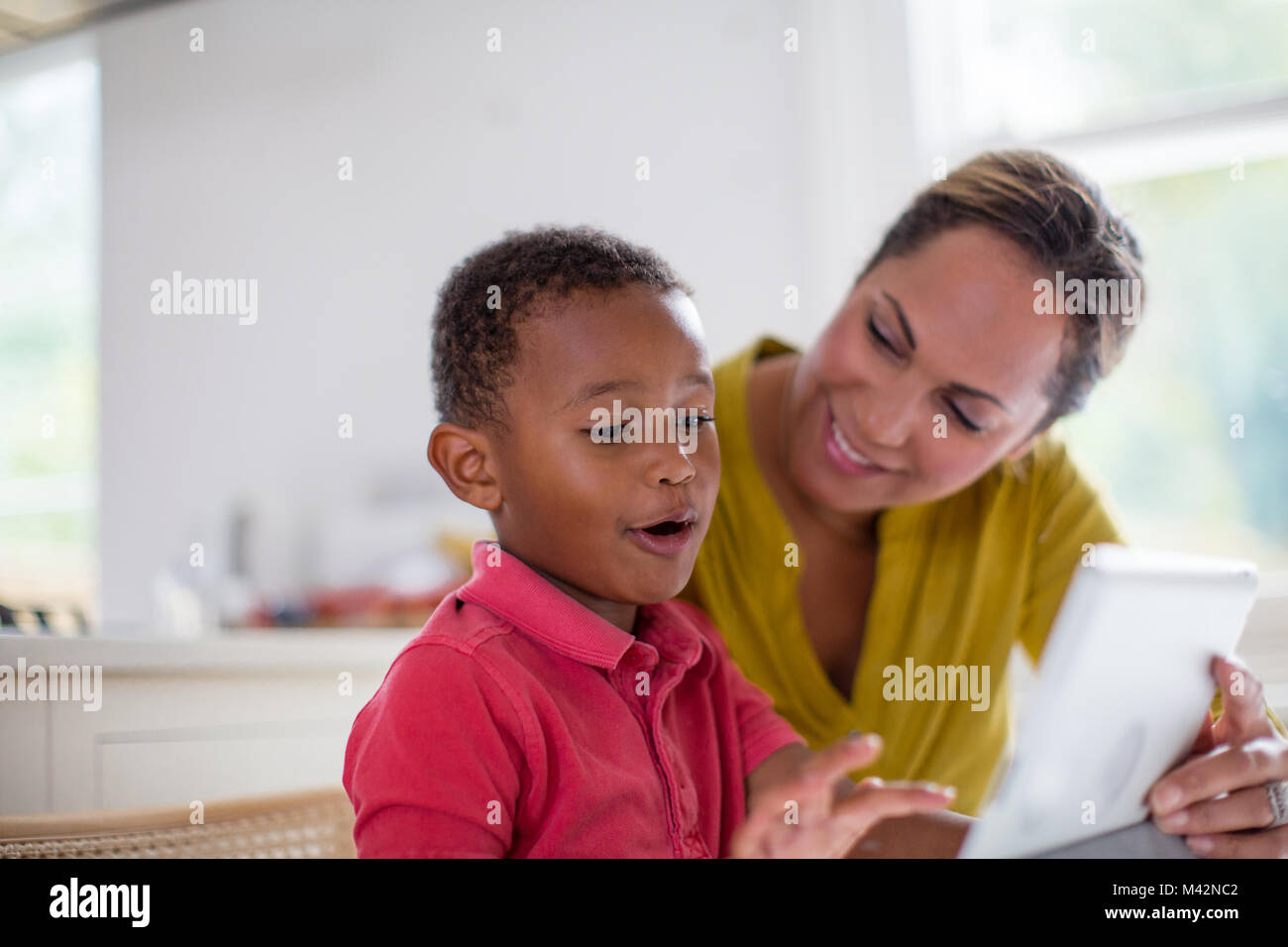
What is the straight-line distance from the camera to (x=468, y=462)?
0.66 meters

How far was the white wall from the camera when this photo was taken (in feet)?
5.69

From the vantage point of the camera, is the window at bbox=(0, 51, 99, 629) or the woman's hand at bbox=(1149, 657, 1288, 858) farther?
the window at bbox=(0, 51, 99, 629)

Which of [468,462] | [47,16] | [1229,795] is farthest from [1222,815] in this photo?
[47,16]

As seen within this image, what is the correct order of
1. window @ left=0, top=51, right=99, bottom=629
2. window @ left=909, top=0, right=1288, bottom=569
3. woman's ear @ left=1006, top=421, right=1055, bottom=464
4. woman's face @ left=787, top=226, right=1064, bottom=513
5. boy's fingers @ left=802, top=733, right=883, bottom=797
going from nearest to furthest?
boy's fingers @ left=802, top=733, right=883, bottom=797 → woman's face @ left=787, top=226, right=1064, bottom=513 → woman's ear @ left=1006, top=421, right=1055, bottom=464 → window @ left=909, top=0, right=1288, bottom=569 → window @ left=0, top=51, right=99, bottom=629

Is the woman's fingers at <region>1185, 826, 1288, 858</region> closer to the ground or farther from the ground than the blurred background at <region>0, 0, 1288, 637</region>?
closer to the ground

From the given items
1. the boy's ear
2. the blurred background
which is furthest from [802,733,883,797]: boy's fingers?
the blurred background

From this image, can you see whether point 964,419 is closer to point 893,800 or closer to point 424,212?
point 893,800

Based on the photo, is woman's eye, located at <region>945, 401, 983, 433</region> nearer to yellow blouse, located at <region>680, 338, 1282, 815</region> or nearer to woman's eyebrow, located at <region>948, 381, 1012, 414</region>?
woman's eyebrow, located at <region>948, 381, 1012, 414</region>

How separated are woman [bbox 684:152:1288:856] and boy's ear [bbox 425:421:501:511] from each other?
29 cm

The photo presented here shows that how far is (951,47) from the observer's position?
1.79m

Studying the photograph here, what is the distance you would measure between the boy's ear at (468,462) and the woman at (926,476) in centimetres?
29

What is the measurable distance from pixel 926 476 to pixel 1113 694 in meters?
0.43

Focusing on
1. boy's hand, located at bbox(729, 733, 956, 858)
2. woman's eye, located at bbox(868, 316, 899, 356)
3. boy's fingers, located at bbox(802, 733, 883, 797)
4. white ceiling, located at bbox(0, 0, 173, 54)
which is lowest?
boy's hand, located at bbox(729, 733, 956, 858)
